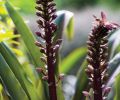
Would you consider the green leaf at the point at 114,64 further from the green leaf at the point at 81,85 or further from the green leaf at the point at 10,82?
the green leaf at the point at 10,82

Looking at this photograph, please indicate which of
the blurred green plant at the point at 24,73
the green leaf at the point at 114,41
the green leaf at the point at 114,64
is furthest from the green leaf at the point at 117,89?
the green leaf at the point at 114,41

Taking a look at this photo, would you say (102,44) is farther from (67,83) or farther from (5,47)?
(67,83)

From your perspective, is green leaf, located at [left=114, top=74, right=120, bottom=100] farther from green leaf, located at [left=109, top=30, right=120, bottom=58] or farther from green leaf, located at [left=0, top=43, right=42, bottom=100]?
green leaf, located at [left=109, top=30, right=120, bottom=58]

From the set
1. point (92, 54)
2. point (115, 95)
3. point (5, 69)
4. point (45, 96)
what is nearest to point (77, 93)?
point (45, 96)

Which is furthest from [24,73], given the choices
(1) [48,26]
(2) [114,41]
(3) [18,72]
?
(2) [114,41]

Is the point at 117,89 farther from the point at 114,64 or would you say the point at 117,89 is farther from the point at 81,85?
the point at 81,85

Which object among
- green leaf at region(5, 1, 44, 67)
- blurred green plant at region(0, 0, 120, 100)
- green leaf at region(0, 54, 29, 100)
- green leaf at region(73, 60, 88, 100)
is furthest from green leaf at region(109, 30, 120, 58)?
A: green leaf at region(0, 54, 29, 100)
